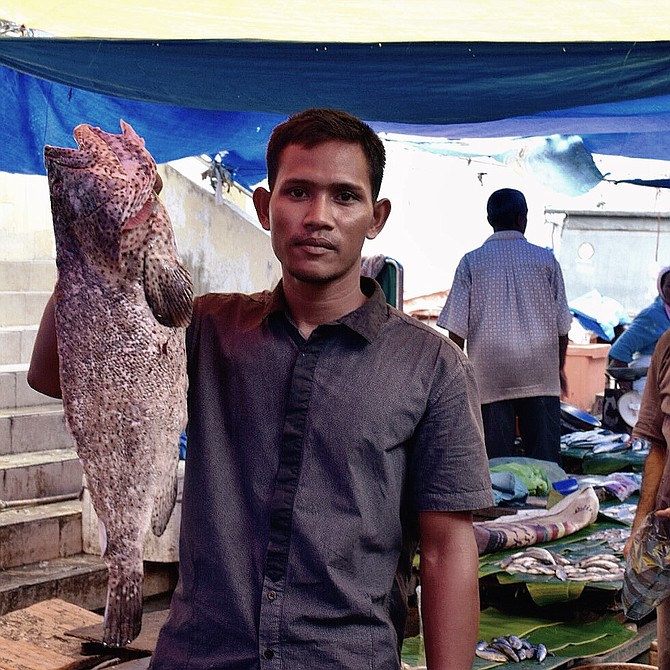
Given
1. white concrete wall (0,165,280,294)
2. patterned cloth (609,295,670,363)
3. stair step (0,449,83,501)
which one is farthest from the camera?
white concrete wall (0,165,280,294)

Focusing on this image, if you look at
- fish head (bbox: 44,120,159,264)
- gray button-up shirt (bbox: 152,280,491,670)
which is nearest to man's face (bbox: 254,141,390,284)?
gray button-up shirt (bbox: 152,280,491,670)

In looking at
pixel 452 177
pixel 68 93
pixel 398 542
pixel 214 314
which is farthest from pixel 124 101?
pixel 452 177

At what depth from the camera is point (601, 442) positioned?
340 inches

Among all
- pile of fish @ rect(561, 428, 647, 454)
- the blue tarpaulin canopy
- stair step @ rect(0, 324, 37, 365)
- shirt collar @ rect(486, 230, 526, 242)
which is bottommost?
pile of fish @ rect(561, 428, 647, 454)

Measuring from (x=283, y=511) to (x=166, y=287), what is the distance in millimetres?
465

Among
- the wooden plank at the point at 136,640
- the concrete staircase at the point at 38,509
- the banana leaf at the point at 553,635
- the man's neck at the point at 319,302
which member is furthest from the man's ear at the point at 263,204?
the concrete staircase at the point at 38,509

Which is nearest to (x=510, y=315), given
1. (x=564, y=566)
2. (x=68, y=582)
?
(x=564, y=566)

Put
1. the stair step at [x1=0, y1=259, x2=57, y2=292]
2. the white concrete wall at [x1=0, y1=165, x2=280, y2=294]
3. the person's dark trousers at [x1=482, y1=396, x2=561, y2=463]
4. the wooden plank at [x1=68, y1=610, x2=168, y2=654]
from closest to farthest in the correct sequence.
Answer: the wooden plank at [x1=68, y1=610, x2=168, y2=654] < the person's dark trousers at [x1=482, y1=396, x2=561, y2=463] < the stair step at [x1=0, y1=259, x2=57, y2=292] < the white concrete wall at [x1=0, y1=165, x2=280, y2=294]

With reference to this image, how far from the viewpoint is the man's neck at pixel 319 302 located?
201 cm

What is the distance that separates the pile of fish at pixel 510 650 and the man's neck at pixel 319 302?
2.87 m

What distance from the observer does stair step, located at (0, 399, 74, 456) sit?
6.64 m

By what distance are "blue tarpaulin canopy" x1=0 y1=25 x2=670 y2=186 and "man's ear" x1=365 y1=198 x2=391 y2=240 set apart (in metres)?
2.41

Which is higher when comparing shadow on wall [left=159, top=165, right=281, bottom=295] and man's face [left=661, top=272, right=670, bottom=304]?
shadow on wall [left=159, top=165, right=281, bottom=295]

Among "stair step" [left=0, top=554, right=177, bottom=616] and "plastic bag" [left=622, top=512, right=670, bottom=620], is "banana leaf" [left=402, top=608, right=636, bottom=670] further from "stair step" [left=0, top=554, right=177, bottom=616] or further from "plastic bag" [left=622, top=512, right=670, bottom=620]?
"stair step" [left=0, top=554, right=177, bottom=616]
